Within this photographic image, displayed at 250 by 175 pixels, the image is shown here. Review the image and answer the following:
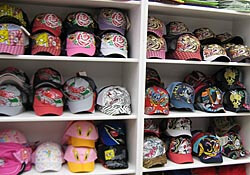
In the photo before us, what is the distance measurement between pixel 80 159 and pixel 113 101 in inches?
14.3

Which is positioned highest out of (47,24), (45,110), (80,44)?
(47,24)

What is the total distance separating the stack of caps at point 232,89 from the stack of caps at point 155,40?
0.49m

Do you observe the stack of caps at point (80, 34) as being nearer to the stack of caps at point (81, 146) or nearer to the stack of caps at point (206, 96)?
the stack of caps at point (81, 146)

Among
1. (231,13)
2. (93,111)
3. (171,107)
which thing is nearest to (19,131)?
(93,111)

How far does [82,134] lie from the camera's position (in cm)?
153

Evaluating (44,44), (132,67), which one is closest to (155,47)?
(132,67)

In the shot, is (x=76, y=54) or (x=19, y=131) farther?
(x=19, y=131)

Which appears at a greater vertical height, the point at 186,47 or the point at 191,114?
the point at 186,47

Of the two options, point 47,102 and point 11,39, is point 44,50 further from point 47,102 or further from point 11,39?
point 47,102

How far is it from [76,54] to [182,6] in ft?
2.17

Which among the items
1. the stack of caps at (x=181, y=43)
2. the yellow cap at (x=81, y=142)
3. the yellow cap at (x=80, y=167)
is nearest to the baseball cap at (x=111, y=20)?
the stack of caps at (x=181, y=43)

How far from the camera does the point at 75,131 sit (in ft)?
5.03

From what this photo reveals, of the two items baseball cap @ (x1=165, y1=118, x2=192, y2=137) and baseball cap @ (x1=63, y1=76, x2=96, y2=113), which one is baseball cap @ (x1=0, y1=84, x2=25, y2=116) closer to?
baseball cap @ (x1=63, y1=76, x2=96, y2=113)

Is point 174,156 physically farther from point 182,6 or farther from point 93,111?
point 182,6
